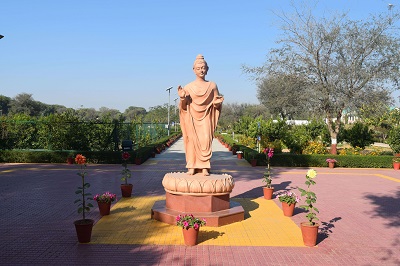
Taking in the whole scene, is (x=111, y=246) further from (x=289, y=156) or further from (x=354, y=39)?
(x=354, y=39)

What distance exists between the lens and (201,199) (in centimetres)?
764

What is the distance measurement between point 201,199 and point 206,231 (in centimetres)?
75

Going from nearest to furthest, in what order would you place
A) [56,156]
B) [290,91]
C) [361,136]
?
[56,156] → [290,91] → [361,136]

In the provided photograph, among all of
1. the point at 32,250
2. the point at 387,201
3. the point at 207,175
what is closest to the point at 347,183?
the point at 387,201

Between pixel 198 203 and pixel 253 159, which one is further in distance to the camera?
pixel 253 159

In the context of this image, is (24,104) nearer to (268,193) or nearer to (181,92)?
(268,193)

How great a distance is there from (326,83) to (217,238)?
1786cm

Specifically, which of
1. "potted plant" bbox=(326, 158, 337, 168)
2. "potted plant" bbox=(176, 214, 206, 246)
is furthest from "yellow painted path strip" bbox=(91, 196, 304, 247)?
"potted plant" bbox=(326, 158, 337, 168)

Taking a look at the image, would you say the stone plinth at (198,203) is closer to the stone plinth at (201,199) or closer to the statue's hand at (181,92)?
the stone plinth at (201,199)

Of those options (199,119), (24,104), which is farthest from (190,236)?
(24,104)

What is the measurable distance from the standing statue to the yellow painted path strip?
149 cm

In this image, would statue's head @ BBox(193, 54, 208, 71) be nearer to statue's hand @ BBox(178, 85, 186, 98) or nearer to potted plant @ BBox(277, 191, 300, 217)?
statue's hand @ BBox(178, 85, 186, 98)

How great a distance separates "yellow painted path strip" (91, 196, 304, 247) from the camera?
6.59 meters

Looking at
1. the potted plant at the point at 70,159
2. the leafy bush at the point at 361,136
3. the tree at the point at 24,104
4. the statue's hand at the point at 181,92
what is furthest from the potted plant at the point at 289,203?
the tree at the point at 24,104
